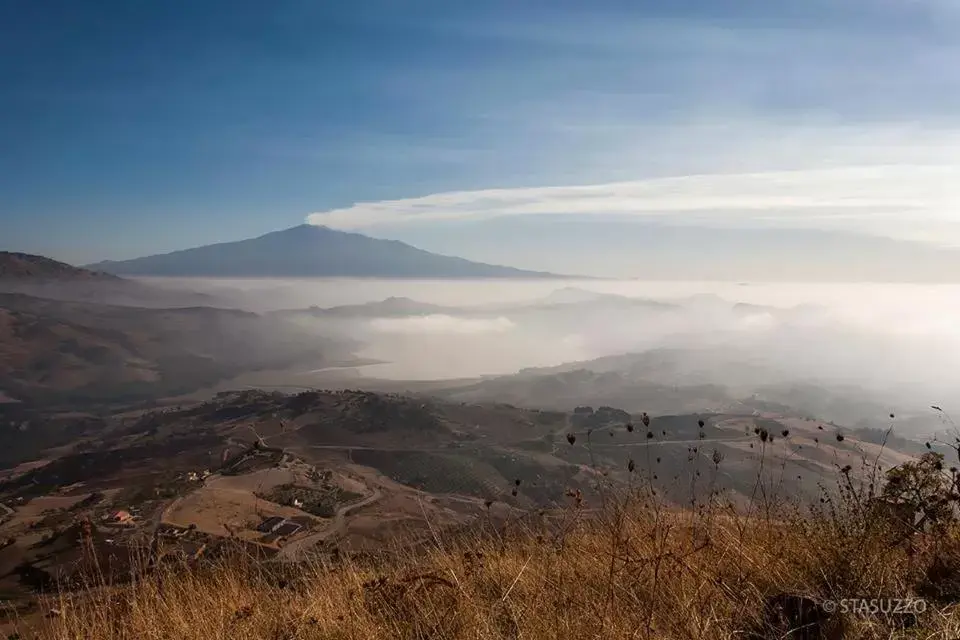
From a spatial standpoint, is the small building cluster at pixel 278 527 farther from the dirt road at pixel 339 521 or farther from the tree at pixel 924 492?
the tree at pixel 924 492

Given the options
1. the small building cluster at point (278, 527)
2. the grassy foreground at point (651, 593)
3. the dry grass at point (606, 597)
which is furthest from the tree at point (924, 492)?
the small building cluster at point (278, 527)

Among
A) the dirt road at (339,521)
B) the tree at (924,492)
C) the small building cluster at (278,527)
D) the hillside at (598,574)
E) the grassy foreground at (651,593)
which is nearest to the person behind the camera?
the grassy foreground at (651,593)

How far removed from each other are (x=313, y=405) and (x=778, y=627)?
446 ft

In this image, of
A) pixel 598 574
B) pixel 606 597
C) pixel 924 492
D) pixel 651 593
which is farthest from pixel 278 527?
pixel 924 492

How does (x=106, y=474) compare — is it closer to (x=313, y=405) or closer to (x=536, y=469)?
(x=313, y=405)

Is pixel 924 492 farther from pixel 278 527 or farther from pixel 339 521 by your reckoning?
pixel 339 521

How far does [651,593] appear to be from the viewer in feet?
11.6

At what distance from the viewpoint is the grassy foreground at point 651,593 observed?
303cm

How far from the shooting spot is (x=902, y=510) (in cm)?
422

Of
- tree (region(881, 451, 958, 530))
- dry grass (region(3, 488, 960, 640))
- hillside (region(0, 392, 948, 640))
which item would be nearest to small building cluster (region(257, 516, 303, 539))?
hillside (region(0, 392, 948, 640))

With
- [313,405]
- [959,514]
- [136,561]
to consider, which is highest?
[959,514]

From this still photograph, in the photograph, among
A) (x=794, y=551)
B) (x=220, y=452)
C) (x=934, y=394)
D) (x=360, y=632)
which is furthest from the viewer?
(x=934, y=394)

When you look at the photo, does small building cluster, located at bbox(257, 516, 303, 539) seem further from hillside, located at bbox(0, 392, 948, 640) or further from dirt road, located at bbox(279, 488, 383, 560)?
hillside, located at bbox(0, 392, 948, 640)

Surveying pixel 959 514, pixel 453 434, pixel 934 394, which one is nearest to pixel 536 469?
pixel 453 434
